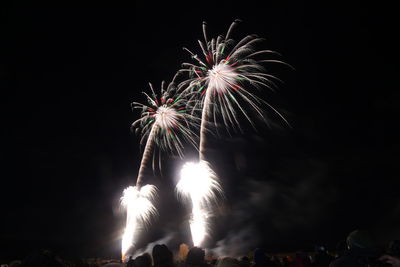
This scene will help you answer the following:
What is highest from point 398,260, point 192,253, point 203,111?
point 203,111

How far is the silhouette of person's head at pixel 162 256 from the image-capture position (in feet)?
28.0

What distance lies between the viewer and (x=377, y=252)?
584cm

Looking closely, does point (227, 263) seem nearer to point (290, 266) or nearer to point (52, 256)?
A: point (290, 266)

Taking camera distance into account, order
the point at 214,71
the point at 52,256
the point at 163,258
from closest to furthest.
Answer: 1. the point at 52,256
2. the point at 163,258
3. the point at 214,71

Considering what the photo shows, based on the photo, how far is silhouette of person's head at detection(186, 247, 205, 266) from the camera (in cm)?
899

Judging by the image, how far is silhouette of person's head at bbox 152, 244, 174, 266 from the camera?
28.0 feet

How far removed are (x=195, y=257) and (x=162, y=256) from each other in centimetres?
111

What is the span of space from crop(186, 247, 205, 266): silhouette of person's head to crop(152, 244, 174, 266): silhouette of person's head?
597mm

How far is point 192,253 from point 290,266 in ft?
10.2

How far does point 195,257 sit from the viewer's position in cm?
906

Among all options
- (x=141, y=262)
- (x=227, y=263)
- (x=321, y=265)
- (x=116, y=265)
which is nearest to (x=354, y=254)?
(x=227, y=263)

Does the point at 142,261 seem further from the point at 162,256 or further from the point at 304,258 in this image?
the point at 304,258

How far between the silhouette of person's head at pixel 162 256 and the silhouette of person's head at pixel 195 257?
1.96 feet

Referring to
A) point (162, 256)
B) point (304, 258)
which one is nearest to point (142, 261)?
point (162, 256)
